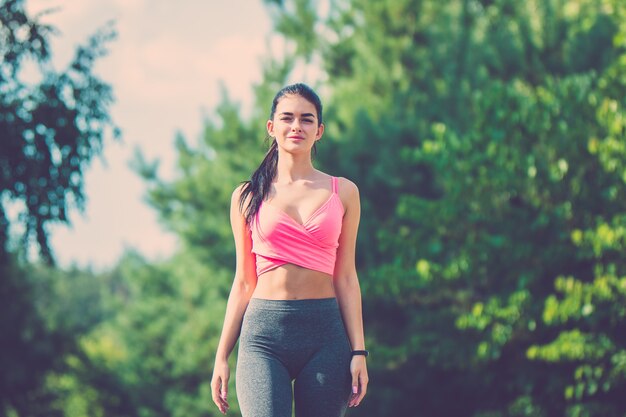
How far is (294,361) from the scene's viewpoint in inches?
116

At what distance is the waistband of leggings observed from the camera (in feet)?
9.70

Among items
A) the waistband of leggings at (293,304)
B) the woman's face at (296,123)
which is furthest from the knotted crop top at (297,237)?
the woman's face at (296,123)

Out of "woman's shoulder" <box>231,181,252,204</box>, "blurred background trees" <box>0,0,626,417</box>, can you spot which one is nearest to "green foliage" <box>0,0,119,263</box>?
"blurred background trees" <box>0,0,626,417</box>

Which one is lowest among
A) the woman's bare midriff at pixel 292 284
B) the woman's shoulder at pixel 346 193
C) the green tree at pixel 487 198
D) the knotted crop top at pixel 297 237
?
the woman's bare midriff at pixel 292 284

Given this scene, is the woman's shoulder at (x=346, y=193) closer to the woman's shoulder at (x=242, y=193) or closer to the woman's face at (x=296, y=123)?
the woman's face at (x=296, y=123)

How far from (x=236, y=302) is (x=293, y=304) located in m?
0.26

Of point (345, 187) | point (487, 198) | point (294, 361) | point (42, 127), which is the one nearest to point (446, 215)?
point (487, 198)

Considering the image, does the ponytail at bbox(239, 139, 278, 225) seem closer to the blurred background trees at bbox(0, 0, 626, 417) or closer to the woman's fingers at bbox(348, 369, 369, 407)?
the woman's fingers at bbox(348, 369, 369, 407)

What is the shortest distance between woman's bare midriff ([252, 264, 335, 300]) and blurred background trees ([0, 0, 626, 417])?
282 inches

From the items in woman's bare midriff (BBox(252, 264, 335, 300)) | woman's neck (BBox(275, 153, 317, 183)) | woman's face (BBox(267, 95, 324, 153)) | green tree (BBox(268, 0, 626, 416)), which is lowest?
woman's bare midriff (BBox(252, 264, 335, 300))

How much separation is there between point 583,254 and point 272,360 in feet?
26.7

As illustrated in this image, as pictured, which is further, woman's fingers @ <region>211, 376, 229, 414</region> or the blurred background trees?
the blurred background trees

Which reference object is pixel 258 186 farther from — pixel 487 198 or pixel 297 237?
pixel 487 198

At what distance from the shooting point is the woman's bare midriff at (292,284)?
2982mm
